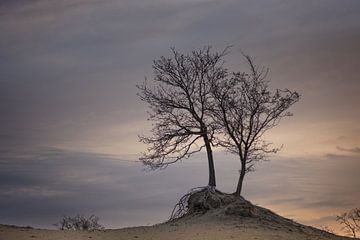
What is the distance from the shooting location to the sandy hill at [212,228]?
23.2 metres

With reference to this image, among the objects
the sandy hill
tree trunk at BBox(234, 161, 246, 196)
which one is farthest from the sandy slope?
tree trunk at BBox(234, 161, 246, 196)

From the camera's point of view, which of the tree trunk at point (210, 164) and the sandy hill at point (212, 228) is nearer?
the sandy hill at point (212, 228)

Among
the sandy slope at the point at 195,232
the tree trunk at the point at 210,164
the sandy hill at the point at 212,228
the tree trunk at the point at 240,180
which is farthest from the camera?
the tree trunk at the point at 210,164

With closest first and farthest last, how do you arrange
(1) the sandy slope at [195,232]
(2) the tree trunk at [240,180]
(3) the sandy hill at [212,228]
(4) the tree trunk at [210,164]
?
(1) the sandy slope at [195,232], (3) the sandy hill at [212,228], (2) the tree trunk at [240,180], (4) the tree trunk at [210,164]

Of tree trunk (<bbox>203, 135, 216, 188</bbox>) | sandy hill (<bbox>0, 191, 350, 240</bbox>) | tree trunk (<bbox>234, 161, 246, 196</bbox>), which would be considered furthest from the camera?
tree trunk (<bbox>203, 135, 216, 188</bbox>)

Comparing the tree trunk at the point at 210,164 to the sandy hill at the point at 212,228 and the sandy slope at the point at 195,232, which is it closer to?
the sandy hill at the point at 212,228

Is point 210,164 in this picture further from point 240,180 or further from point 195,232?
point 195,232

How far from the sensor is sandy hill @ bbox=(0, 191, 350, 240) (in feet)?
76.2

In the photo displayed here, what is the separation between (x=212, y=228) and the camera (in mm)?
24906

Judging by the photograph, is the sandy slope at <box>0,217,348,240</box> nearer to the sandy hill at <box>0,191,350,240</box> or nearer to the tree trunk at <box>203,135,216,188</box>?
the sandy hill at <box>0,191,350,240</box>

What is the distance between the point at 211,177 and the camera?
1204 inches

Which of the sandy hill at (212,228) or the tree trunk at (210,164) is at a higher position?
the tree trunk at (210,164)

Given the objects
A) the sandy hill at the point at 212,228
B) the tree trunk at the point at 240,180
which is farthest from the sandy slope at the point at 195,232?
the tree trunk at the point at 240,180

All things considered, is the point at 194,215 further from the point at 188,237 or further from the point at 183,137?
the point at 188,237
